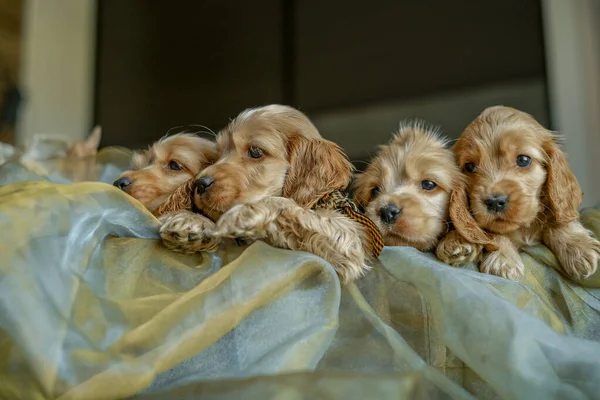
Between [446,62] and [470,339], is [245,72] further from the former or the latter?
[470,339]

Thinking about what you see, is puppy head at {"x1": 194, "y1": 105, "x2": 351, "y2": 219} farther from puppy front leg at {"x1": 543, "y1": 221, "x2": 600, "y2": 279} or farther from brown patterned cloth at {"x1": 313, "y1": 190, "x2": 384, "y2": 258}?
puppy front leg at {"x1": 543, "y1": 221, "x2": 600, "y2": 279}

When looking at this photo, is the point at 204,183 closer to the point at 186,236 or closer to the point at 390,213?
the point at 186,236

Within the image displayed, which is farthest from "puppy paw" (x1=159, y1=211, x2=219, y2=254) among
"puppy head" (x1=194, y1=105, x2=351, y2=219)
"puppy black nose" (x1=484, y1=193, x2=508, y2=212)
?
"puppy black nose" (x1=484, y1=193, x2=508, y2=212)

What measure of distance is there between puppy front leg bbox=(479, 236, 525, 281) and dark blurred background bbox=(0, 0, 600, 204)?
1.34 metres

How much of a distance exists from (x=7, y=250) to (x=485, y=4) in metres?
2.71

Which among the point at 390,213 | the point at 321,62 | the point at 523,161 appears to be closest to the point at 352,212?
the point at 390,213

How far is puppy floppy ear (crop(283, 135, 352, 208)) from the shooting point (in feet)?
5.20

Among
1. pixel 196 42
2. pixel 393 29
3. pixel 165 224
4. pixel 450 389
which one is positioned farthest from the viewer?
pixel 196 42

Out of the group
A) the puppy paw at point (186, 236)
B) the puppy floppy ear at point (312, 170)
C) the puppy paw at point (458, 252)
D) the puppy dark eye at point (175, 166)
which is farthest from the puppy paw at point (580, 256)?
the puppy dark eye at point (175, 166)

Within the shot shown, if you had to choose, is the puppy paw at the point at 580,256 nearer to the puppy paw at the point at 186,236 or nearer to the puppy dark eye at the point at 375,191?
the puppy dark eye at the point at 375,191

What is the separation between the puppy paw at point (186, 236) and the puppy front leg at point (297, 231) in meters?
0.04

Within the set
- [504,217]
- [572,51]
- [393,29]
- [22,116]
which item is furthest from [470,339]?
[22,116]

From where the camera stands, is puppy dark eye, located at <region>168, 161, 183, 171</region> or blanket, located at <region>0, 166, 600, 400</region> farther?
puppy dark eye, located at <region>168, 161, 183, 171</region>

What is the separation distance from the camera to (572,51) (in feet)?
9.22
